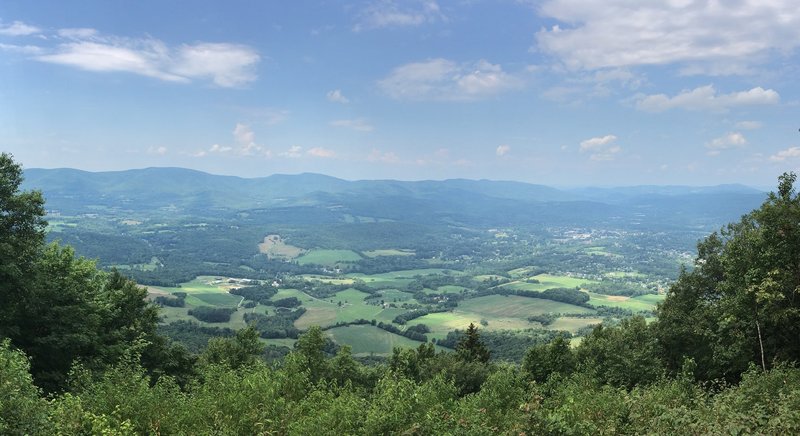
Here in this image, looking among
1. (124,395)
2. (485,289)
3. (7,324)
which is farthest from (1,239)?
(485,289)

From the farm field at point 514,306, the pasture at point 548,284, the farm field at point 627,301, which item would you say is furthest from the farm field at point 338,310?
the farm field at point 627,301

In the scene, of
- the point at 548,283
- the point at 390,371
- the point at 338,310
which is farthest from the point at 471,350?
the point at 548,283

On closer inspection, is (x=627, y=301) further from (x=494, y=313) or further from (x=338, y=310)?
(x=338, y=310)

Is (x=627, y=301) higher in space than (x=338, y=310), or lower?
higher

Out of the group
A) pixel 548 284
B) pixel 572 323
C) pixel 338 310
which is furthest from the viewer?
pixel 548 284

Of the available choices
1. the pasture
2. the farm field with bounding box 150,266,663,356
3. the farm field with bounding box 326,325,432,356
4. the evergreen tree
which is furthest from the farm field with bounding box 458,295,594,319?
the evergreen tree

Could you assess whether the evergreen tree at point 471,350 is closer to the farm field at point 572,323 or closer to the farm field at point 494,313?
the farm field at point 494,313

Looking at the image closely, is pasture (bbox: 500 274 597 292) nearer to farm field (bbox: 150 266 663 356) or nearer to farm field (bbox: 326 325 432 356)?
farm field (bbox: 150 266 663 356)

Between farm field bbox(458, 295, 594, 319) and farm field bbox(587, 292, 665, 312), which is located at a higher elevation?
farm field bbox(587, 292, 665, 312)
